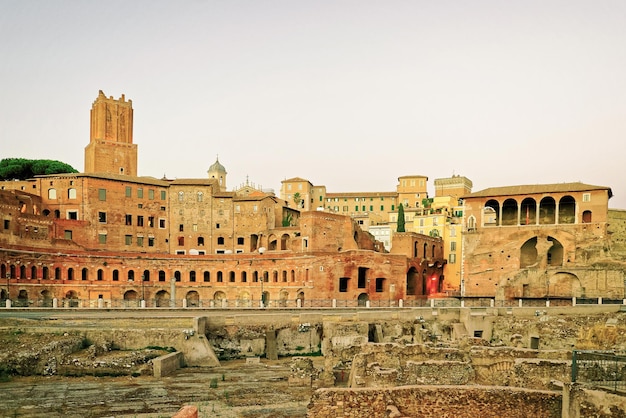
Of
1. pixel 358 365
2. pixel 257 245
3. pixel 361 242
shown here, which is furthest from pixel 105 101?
pixel 358 365

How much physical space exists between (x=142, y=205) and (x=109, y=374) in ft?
149

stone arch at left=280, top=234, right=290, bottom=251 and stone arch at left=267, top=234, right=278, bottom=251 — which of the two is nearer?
stone arch at left=280, top=234, right=290, bottom=251

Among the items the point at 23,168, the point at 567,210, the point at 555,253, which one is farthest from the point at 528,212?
the point at 23,168

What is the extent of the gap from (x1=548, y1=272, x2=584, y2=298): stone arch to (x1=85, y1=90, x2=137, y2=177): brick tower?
61.6 meters

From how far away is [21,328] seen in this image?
30.6m

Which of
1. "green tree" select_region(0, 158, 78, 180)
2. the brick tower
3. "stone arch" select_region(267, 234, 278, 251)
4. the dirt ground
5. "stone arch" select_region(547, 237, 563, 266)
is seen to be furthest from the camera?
"green tree" select_region(0, 158, 78, 180)

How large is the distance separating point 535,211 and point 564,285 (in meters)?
10.3

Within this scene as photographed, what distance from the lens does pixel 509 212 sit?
58.8 metres

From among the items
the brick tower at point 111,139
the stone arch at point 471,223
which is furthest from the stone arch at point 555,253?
the brick tower at point 111,139

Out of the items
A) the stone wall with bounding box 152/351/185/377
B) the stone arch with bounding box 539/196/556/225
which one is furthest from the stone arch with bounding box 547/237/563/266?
the stone wall with bounding box 152/351/185/377

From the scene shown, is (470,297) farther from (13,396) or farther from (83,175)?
(83,175)

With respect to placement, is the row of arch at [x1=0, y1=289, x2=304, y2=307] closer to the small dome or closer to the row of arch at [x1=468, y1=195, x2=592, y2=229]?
the row of arch at [x1=468, y1=195, x2=592, y2=229]

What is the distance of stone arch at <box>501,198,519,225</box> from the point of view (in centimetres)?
5819

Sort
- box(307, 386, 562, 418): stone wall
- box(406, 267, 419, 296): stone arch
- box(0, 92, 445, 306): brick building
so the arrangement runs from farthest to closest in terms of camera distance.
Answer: box(406, 267, 419, 296): stone arch < box(0, 92, 445, 306): brick building < box(307, 386, 562, 418): stone wall
